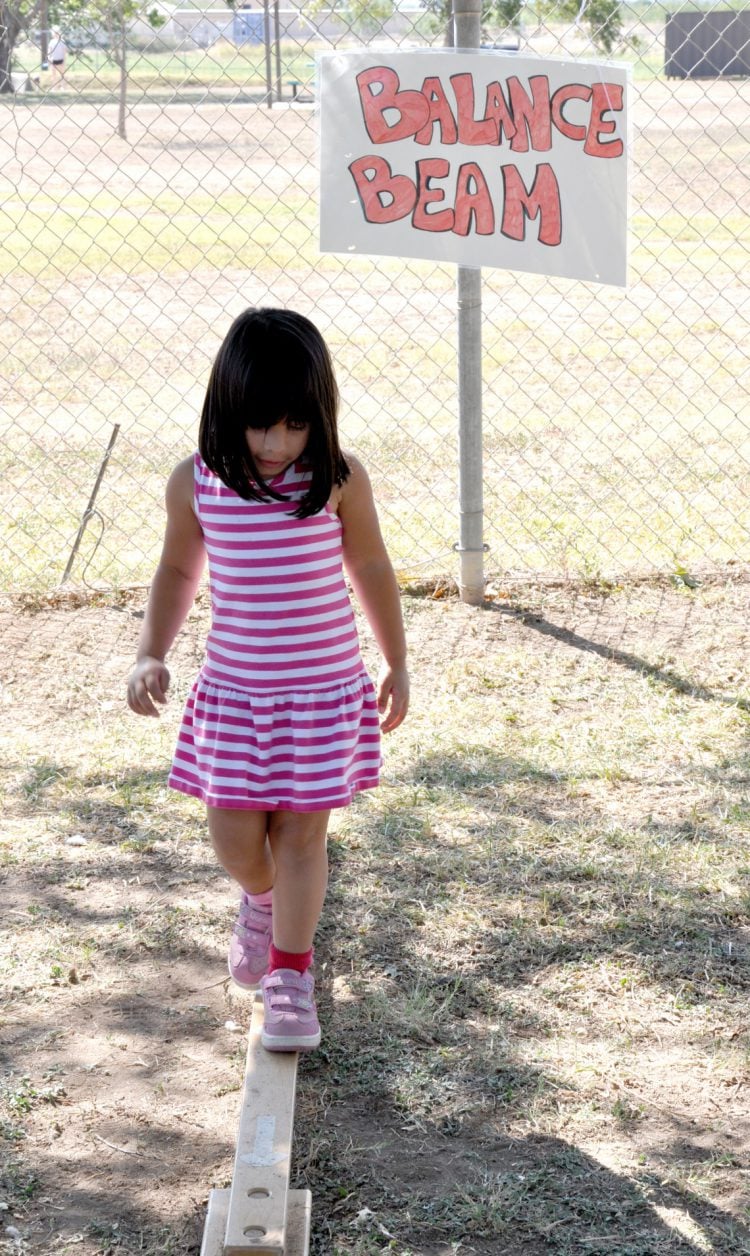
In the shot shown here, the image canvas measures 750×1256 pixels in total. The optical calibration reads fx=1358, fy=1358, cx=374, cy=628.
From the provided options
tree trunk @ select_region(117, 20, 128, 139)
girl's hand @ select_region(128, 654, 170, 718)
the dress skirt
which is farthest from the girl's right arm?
tree trunk @ select_region(117, 20, 128, 139)

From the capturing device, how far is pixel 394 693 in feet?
7.66

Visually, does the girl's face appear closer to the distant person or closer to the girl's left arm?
the girl's left arm

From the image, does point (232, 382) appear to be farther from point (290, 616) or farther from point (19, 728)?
point (19, 728)

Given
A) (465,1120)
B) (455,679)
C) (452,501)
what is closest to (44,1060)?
(465,1120)

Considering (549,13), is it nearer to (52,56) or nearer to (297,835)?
(297,835)

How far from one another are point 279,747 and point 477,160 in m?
2.44

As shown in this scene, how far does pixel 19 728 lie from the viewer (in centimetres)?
368

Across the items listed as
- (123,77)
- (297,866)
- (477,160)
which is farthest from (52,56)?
(297,866)

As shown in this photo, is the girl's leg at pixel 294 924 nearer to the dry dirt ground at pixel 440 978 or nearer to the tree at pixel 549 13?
the dry dirt ground at pixel 440 978

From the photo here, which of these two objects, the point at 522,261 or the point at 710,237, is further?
the point at 710,237

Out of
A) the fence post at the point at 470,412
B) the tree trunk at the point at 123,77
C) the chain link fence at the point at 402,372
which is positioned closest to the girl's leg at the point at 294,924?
the fence post at the point at 470,412

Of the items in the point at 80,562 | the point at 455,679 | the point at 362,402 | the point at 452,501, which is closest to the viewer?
the point at 455,679

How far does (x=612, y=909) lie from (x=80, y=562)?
105 inches

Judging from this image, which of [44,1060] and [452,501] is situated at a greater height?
[452,501]
